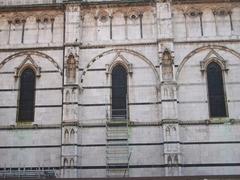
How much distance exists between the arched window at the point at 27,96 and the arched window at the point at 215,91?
A: 7881mm

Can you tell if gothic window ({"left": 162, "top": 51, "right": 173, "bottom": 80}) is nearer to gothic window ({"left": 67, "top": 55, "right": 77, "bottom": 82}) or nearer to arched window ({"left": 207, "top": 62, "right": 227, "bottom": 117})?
arched window ({"left": 207, "top": 62, "right": 227, "bottom": 117})

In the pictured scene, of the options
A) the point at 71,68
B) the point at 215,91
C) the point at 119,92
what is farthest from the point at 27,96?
the point at 215,91

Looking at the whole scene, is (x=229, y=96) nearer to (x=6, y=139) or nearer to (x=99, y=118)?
(x=99, y=118)

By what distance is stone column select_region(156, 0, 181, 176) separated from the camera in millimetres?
16844

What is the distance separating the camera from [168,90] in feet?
58.5

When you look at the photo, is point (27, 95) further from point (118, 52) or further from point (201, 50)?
point (201, 50)

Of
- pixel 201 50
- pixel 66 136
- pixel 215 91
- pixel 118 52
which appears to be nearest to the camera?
pixel 66 136

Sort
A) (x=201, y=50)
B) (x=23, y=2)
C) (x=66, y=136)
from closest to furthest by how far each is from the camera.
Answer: (x=66, y=136), (x=201, y=50), (x=23, y=2)

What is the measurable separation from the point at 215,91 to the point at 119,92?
4232 millimetres

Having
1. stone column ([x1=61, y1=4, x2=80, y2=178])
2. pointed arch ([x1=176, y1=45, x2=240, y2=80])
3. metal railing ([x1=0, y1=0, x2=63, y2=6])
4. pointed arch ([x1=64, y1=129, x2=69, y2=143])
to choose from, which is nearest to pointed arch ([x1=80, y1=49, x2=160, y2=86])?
stone column ([x1=61, y1=4, x2=80, y2=178])

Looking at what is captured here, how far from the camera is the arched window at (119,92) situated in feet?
59.5

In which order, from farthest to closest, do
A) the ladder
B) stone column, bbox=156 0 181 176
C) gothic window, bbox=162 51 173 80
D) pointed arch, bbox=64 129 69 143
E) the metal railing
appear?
the metal railing, gothic window, bbox=162 51 173 80, pointed arch, bbox=64 129 69 143, the ladder, stone column, bbox=156 0 181 176

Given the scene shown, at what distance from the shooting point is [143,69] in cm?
1875

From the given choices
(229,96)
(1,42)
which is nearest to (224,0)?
(229,96)
